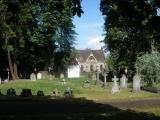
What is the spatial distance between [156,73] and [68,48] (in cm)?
4033

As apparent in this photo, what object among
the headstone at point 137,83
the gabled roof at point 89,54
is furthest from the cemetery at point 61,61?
the gabled roof at point 89,54

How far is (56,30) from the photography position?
257 feet

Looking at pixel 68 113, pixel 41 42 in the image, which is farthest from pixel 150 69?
pixel 41 42

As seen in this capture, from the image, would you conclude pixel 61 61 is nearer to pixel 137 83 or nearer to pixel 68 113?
pixel 137 83

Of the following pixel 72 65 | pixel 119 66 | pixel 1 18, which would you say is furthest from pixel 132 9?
pixel 72 65

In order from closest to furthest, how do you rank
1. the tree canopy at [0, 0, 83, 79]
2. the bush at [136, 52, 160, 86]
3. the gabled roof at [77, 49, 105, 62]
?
the bush at [136, 52, 160, 86] < the tree canopy at [0, 0, 83, 79] < the gabled roof at [77, 49, 105, 62]

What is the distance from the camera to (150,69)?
4544 centimetres

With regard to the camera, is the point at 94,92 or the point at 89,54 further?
the point at 89,54

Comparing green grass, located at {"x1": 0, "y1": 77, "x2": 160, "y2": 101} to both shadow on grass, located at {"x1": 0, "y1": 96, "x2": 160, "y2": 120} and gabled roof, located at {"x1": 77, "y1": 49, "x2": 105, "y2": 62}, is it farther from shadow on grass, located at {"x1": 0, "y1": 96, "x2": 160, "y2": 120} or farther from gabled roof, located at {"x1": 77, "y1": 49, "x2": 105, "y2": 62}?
gabled roof, located at {"x1": 77, "y1": 49, "x2": 105, "y2": 62}

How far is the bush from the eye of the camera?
45.2m

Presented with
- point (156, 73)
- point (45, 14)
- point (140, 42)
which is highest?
point (45, 14)

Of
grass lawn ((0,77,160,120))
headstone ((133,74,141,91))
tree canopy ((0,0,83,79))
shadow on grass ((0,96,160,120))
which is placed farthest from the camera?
tree canopy ((0,0,83,79))

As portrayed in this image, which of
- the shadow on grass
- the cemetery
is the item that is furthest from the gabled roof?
the shadow on grass

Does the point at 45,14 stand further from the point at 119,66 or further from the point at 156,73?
the point at 156,73
